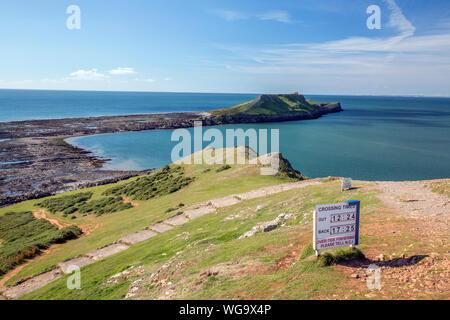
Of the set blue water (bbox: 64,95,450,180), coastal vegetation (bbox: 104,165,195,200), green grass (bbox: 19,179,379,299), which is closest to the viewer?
green grass (bbox: 19,179,379,299)

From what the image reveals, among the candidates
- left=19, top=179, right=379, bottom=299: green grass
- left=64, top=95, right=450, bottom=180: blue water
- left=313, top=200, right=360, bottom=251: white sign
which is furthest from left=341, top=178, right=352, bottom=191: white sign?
left=64, top=95, right=450, bottom=180: blue water

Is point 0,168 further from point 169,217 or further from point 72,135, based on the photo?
point 169,217

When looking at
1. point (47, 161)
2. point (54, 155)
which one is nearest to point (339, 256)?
point (47, 161)

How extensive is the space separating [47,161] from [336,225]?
256 feet

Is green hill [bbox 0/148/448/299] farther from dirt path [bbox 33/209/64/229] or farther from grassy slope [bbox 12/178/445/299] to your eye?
dirt path [bbox 33/209/64/229]

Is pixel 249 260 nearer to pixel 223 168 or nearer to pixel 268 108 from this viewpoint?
pixel 223 168

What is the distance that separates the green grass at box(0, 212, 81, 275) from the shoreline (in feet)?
42.1

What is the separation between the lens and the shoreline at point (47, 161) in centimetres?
5403

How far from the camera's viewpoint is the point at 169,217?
24.5 m

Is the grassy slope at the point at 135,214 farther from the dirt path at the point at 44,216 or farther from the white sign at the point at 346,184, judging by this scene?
the white sign at the point at 346,184

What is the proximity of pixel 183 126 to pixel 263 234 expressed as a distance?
127 m

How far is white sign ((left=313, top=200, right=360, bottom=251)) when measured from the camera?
1027 cm

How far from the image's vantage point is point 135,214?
100 ft
